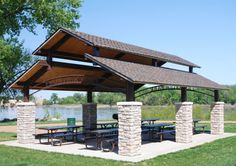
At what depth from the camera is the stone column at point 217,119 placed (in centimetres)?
1600

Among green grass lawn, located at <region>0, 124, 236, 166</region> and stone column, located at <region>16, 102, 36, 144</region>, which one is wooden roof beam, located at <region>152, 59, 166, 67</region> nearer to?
green grass lawn, located at <region>0, 124, 236, 166</region>

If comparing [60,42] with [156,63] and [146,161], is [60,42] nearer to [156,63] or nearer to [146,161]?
[156,63]

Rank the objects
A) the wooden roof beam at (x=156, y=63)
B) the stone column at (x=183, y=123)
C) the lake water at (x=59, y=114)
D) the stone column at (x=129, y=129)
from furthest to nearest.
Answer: the lake water at (x=59, y=114) → the wooden roof beam at (x=156, y=63) → the stone column at (x=183, y=123) → the stone column at (x=129, y=129)

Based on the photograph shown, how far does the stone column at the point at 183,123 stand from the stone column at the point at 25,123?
5.64 metres

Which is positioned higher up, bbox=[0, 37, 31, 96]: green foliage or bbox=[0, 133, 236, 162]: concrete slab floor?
bbox=[0, 37, 31, 96]: green foliage

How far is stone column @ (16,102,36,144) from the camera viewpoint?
43.9 feet

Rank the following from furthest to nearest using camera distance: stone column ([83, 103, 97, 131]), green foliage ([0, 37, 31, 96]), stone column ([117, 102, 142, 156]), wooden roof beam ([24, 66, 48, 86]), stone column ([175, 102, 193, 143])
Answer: green foliage ([0, 37, 31, 96]) → stone column ([83, 103, 97, 131]) → stone column ([175, 102, 193, 143]) → wooden roof beam ([24, 66, 48, 86]) → stone column ([117, 102, 142, 156])

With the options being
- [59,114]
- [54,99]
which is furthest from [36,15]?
[54,99]

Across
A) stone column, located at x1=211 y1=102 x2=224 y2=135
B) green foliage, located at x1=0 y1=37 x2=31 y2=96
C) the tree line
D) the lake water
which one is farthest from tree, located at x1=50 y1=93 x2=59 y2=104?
stone column, located at x1=211 y1=102 x2=224 y2=135

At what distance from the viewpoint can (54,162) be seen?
362 inches

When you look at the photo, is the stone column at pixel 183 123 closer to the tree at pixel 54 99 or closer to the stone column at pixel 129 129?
the stone column at pixel 129 129

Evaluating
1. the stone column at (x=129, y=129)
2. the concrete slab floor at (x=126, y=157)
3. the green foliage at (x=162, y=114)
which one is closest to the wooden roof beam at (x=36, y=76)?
the concrete slab floor at (x=126, y=157)

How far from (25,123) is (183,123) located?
239 inches

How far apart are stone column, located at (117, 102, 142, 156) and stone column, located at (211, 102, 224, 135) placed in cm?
694
